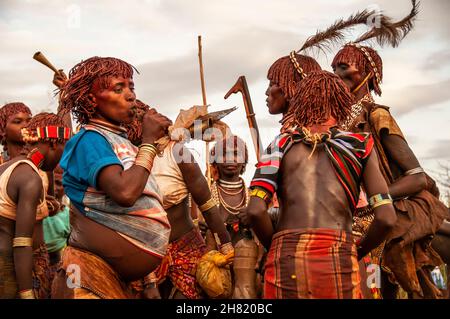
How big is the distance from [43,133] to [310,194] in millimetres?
3160

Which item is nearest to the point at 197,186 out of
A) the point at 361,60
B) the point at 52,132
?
the point at 52,132

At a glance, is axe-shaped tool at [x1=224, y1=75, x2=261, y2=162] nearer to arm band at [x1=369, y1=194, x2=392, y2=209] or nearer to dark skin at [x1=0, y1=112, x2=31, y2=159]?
dark skin at [x1=0, y1=112, x2=31, y2=159]

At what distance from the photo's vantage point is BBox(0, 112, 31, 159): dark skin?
695cm

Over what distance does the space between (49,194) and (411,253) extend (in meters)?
3.84

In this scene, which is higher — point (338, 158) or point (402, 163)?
point (402, 163)

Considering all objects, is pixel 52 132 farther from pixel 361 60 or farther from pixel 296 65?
pixel 361 60

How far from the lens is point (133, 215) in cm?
421

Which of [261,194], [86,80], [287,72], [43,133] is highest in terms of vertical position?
[287,72]

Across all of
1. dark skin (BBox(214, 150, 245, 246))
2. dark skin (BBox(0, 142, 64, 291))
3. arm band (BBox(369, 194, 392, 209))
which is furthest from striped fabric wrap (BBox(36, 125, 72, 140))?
arm band (BBox(369, 194, 392, 209))

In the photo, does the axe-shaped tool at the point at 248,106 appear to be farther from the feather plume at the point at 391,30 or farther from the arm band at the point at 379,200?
the arm band at the point at 379,200

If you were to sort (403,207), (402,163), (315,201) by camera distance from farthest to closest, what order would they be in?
(403,207), (402,163), (315,201)

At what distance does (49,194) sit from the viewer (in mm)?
7566

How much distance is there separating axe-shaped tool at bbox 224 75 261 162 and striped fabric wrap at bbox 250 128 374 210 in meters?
2.56
